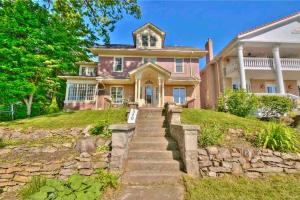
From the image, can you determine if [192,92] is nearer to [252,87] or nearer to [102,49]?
[252,87]

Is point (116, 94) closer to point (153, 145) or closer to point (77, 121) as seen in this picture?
point (77, 121)

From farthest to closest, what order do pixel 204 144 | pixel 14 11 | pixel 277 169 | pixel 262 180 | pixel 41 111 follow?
pixel 41 111
pixel 14 11
pixel 204 144
pixel 277 169
pixel 262 180

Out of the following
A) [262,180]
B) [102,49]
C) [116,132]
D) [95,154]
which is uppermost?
[102,49]

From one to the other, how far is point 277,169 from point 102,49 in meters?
15.3

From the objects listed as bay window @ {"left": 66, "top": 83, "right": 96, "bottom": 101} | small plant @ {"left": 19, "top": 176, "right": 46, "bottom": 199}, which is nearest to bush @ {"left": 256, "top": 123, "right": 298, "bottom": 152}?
small plant @ {"left": 19, "top": 176, "right": 46, "bottom": 199}

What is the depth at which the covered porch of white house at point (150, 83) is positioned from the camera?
1425 centimetres

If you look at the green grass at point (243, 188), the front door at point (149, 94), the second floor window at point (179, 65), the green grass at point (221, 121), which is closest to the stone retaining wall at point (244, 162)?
the green grass at point (243, 188)

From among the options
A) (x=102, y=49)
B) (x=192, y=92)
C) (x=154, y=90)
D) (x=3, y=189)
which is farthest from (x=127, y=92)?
(x=3, y=189)

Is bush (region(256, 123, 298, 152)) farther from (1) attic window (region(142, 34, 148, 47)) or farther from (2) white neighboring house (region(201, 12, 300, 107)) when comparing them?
(1) attic window (region(142, 34, 148, 47))

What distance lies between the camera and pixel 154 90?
16.2 m

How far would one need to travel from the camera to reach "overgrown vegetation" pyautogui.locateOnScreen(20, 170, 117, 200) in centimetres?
351

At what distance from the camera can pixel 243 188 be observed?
3969 millimetres

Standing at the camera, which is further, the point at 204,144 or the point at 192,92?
the point at 192,92

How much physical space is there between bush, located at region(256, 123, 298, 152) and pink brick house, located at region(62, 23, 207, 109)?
9.85 m
